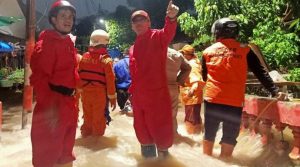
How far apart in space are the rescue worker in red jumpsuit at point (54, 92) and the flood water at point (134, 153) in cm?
136

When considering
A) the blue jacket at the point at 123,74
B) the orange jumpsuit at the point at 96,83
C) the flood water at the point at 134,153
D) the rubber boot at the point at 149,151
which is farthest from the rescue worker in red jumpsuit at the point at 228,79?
the blue jacket at the point at 123,74

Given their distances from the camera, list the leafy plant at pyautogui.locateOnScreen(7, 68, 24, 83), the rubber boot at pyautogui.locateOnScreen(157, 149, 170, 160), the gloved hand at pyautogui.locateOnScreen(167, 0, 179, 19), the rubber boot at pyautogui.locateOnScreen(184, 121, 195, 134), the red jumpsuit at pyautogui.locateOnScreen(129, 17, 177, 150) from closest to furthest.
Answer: the gloved hand at pyautogui.locateOnScreen(167, 0, 179, 19) < the red jumpsuit at pyautogui.locateOnScreen(129, 17, 177, 150) < the rubber boot at pyautogui.locateOnScreen(157, 149, 170, 160) < the rubber boot at pyautogui.locateOnScreen(184, 121, 195, 134) < the leafy plant at pyautogui.locateOnScreen(7, 68, 24, 83)

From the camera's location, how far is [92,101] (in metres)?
6.50

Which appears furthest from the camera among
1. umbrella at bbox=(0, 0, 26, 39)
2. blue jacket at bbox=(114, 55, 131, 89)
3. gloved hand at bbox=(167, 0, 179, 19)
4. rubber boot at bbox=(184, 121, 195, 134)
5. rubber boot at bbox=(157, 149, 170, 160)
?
umbrella at bbox=(0, 0, 26, 39)

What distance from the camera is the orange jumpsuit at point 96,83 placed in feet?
21.0

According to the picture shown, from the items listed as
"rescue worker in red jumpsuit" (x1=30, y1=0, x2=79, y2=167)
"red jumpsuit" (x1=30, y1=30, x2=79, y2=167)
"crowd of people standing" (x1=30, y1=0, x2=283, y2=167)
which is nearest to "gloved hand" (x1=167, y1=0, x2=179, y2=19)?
"crowd of people standing" (x1=30, y1=0, x2=283, y2=167)

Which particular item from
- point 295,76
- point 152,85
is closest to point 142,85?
point 152,85

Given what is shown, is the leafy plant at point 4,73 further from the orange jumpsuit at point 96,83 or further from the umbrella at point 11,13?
the orange jumpsuit at point 96,83

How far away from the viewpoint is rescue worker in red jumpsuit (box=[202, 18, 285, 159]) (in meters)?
4.95

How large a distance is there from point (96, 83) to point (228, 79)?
230 centimetres

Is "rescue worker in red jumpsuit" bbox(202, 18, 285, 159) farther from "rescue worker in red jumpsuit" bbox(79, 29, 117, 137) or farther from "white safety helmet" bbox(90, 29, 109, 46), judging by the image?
"white safety helmet" bbox(90, 29, 109, 46)

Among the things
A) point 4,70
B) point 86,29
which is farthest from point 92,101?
point 86,29

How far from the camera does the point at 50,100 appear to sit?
3912mm

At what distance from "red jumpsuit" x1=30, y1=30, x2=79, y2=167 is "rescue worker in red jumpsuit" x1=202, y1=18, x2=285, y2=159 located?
187 centimetres
